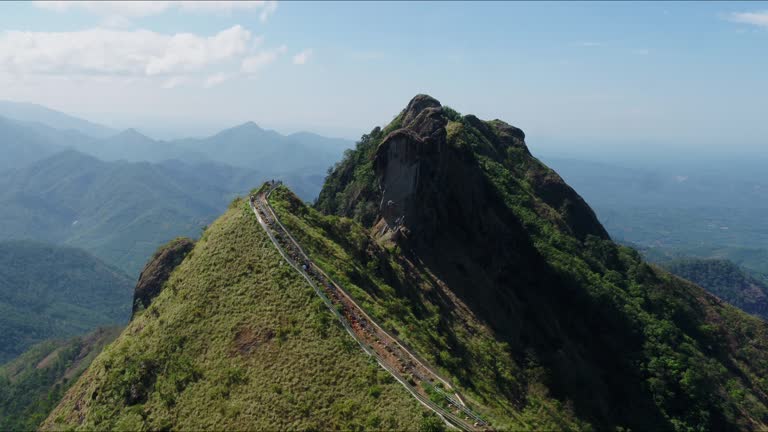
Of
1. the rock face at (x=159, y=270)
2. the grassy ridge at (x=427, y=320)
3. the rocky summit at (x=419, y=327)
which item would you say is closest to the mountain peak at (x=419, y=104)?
the rocky summit at (x=419, y=327)

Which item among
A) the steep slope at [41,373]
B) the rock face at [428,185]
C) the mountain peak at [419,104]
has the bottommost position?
the steep slope at [41,373]

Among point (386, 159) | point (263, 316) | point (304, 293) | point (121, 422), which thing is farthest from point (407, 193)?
point (121, 422)

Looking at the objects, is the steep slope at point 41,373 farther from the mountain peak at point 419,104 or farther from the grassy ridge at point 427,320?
the mountain peak at point 419,104

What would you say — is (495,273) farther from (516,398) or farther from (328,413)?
(328,413)

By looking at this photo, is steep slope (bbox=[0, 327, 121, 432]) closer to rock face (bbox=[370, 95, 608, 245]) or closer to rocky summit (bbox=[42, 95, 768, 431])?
rocky summit (bbox=[42, 95, 768, 431])

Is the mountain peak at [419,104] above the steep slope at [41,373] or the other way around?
above

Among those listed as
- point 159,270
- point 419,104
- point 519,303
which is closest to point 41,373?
point 159,270

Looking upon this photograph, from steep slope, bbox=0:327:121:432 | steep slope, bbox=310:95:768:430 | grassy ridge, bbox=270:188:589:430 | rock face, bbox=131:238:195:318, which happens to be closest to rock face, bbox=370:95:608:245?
steep slope, bbox=310:95:768:430
